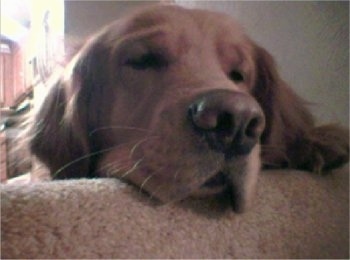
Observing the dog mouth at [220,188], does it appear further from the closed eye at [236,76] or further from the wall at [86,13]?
the wall at [86,13]

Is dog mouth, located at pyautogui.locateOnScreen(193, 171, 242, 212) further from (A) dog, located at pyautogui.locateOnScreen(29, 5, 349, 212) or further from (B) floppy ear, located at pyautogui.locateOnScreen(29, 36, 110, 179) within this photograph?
(B) floppy ear, located at pyautogui.locateOnScreen(29, 36, 110, 179)

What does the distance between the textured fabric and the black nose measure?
10 centimetres

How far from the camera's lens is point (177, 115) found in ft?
2.48

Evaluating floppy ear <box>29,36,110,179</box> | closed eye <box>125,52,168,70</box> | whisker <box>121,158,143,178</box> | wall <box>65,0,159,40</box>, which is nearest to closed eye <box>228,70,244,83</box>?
closed eye <box>125,52,168,70</box>

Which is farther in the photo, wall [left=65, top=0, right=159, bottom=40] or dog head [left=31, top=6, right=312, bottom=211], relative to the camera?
wall [left=65, top=0, right=159, bottom=40]

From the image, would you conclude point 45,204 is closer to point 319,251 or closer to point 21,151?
point 319,251

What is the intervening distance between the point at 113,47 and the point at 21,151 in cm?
35

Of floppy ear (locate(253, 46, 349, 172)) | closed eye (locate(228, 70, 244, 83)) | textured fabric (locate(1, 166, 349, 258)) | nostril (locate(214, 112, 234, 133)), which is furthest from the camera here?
closed eye (locate(228, 70, 244, 83))

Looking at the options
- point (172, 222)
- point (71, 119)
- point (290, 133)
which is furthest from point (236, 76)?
point (172, 222)

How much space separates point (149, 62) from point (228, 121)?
1.23 ft

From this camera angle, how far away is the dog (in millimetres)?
690

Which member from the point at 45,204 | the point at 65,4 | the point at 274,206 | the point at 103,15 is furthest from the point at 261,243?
the point at 65,4

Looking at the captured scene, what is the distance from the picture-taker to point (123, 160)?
0.85m

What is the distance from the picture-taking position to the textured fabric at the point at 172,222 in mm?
516
